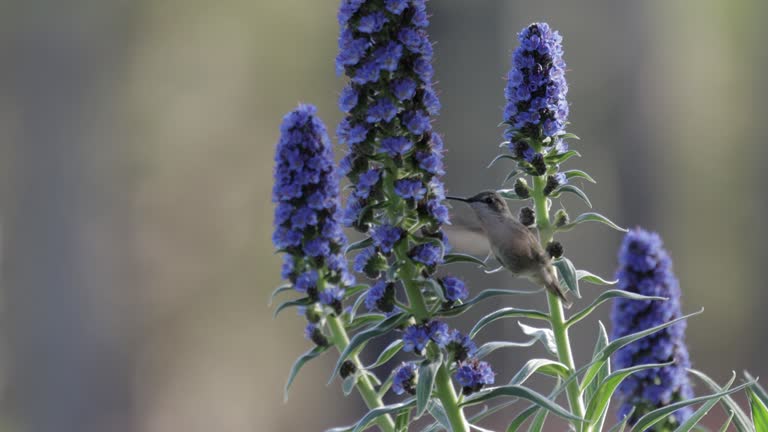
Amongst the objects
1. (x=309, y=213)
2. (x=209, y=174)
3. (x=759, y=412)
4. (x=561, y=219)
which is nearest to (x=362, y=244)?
(x=309, y=213)

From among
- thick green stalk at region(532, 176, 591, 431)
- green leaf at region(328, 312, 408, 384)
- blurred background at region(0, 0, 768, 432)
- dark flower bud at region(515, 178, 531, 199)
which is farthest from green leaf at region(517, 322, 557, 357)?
blurred background at region(0, 0, 768, 432)

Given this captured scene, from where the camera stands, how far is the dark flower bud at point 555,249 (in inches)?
85.3

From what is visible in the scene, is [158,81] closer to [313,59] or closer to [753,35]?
[313,59]

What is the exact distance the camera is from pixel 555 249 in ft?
→ 7.12

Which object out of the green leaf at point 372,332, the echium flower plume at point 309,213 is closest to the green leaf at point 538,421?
the green leaf at point 372,332

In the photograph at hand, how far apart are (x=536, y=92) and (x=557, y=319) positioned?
0.51 metres

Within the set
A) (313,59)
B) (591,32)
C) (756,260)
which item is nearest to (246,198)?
(313,59)

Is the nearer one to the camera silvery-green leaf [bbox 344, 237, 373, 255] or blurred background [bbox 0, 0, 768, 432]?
silvery-green leaf [bbox 344, 237, 373, 255]

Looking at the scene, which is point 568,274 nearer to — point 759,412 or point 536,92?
point 536,92

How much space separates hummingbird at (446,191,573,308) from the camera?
217 centimetres

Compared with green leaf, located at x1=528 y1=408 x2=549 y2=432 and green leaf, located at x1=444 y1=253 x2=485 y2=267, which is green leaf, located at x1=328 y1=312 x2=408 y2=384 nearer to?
green leaf, located at x1=444 y1=253 x2=485 y2=267

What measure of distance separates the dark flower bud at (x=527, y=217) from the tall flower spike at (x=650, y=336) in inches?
11.8

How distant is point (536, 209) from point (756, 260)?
18.7 m

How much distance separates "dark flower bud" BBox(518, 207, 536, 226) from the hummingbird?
0.05ft
